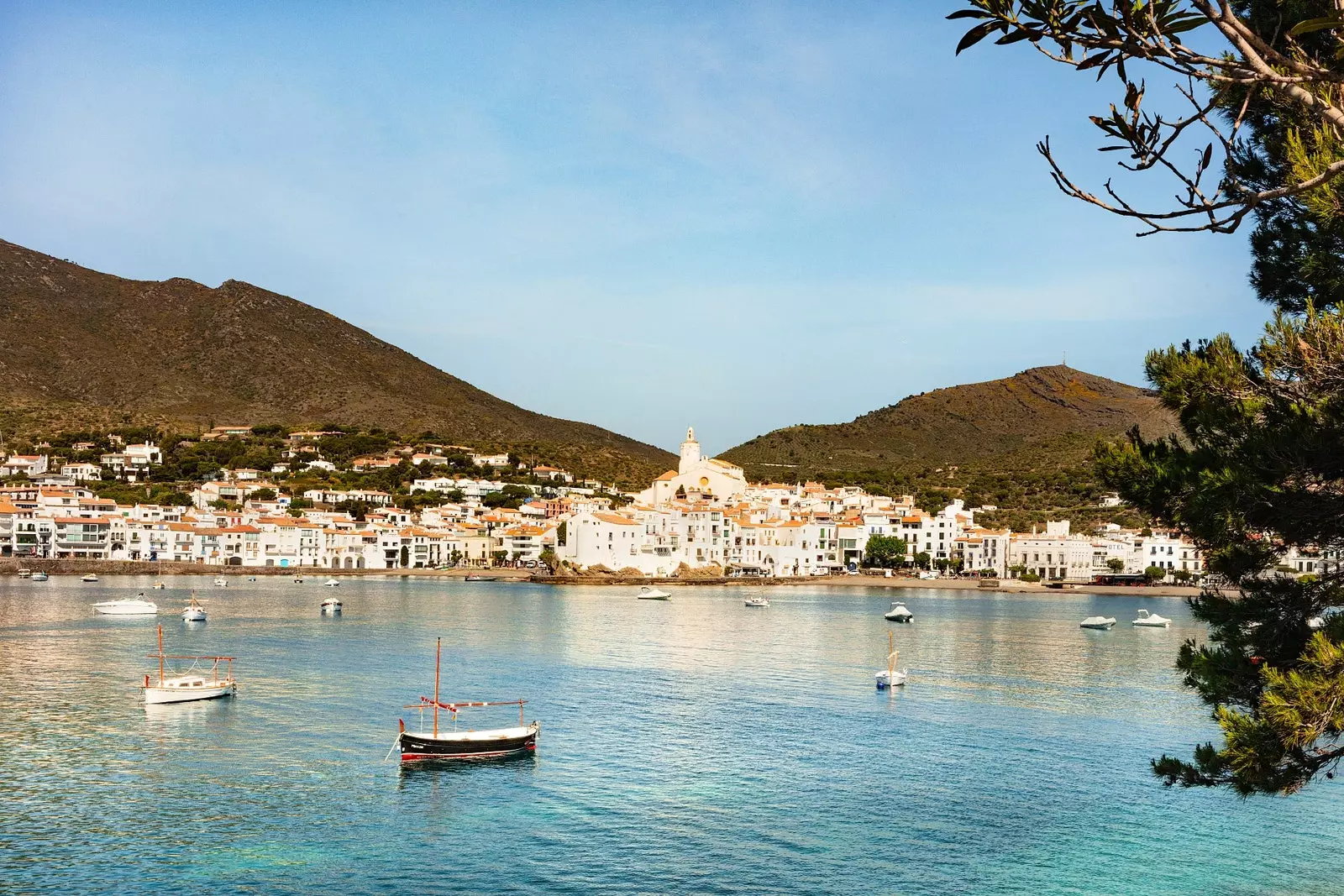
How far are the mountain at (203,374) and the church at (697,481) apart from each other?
3627cm

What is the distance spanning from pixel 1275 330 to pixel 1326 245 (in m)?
1.54

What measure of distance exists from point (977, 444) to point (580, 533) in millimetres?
84486

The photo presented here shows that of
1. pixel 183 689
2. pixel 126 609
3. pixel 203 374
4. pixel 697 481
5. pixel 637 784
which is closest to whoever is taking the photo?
pixel 637 784

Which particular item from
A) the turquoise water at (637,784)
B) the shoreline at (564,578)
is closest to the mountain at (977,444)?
the shoreline at (564,578)

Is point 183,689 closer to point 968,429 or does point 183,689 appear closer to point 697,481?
point 697,481

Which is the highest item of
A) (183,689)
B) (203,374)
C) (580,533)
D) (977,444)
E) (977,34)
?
(203,374)

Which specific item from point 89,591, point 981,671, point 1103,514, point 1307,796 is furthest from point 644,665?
point 1103,514

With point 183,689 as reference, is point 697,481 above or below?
above

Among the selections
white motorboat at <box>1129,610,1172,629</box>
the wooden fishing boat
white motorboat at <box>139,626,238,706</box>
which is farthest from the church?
the wooden fishing boat

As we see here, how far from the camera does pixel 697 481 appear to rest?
11912 centimetres

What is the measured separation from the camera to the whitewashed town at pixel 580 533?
320 feet

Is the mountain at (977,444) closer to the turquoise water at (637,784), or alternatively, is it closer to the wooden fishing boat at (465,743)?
the turquoise water at (637,784)

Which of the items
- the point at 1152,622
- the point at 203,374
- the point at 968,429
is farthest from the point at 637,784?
the point at 203,374

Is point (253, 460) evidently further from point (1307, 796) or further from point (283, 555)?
point (1307, 796)
